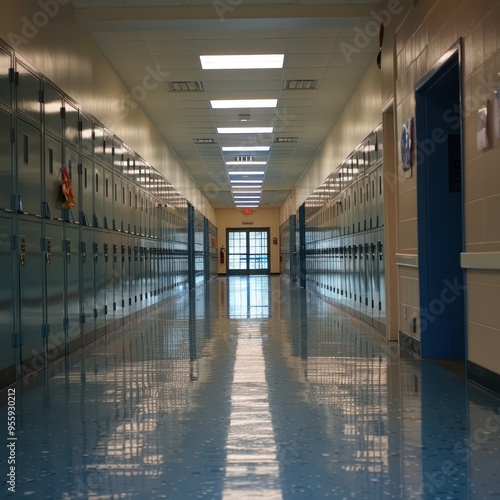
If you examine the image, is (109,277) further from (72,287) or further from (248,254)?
(248,254)

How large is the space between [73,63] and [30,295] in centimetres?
312

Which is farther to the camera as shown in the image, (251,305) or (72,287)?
(251,305)

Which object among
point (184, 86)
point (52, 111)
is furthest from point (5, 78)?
point (184, 86)

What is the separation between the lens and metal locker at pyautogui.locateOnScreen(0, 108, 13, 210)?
5.37 metres

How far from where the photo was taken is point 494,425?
392 cm

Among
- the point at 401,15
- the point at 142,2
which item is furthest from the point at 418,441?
the point at 142,2

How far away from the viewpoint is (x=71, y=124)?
763 cm

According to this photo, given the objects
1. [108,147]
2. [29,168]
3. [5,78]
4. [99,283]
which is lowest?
[99,283]

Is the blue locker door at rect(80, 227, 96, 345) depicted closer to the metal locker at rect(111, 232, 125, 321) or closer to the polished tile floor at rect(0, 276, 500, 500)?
the polished tile floor at rect(0, 276, 500, 500)

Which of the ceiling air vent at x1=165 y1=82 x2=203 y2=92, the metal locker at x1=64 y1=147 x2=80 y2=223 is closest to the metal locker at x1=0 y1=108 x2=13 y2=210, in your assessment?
the metal locker at x1=64 y1=147 x2=80 y2=223

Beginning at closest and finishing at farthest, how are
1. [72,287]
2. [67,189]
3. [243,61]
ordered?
[67,189]
[72,287]
[243,61]

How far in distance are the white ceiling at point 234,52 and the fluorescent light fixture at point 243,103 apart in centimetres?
19

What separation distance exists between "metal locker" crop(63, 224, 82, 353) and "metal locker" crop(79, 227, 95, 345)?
18 centimetres

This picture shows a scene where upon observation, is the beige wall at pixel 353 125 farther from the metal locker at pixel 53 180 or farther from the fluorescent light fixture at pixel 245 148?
the metal locker at pixel 53 180
